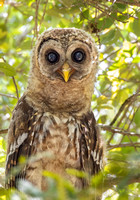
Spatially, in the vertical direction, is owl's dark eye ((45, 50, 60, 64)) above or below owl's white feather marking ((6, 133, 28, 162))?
above

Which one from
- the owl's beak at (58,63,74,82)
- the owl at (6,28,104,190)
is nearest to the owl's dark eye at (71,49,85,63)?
the owl at (6,28,104,190)

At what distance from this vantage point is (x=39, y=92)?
2.69 meters

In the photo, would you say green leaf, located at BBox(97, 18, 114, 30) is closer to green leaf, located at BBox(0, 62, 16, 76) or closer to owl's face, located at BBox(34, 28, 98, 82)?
owl's face, located at BBox(34, 28, 98, 82)

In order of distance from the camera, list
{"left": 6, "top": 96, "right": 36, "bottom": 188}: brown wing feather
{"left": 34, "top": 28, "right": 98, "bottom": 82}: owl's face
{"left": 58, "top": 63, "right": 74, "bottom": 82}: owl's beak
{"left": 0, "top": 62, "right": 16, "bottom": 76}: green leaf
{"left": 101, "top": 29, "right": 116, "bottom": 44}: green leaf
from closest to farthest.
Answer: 1. {"left": 0, "top": 62, "right": 16, "bottom": 76}: green leaf
2. {"left": 6, "top": 96, "right": 36, "bottom": 188}: brown wing feather
3. {"left": 58, "top": 63, "right": 74, "bottom": 82}: owl's beak
4. {"left": 34, "top": 28, "right": 98, "bottom": 82}: owl's face
5. {"left": 101, "top": 29, "right": 116, "bottom": 44}: green leaf

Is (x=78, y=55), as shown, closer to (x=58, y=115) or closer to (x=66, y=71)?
(x=66, y=71)

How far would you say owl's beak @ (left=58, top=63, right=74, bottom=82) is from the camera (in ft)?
8.35

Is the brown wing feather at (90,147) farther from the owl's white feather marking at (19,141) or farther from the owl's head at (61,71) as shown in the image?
the owl's white feather marking at (19,141)

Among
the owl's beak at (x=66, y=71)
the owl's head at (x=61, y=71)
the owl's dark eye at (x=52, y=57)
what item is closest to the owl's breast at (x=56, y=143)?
the owl's head at (x=61, y=71)

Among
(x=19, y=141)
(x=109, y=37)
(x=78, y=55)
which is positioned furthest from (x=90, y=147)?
(x=109, y=37)

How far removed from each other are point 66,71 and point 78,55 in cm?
26

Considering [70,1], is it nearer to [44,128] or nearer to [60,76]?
[60,76]

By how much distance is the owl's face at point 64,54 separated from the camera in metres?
2.65

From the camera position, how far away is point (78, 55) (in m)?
2.73

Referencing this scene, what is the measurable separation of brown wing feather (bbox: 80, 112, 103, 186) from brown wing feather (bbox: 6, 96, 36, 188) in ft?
1.50
